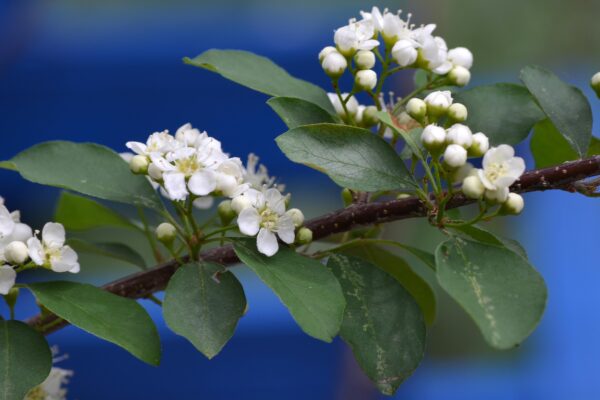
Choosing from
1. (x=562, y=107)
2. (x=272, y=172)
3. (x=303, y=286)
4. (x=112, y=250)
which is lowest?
(x=272, y=172)

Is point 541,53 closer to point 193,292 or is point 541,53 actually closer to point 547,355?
point 547,355

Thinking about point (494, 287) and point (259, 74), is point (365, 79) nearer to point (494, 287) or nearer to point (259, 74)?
point (259, 74)

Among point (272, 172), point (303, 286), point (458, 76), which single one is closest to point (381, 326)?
point (303, 286)

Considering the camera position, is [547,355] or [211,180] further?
[547,355]

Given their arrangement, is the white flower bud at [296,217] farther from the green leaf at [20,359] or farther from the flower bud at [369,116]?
the green leaf at [20,359]

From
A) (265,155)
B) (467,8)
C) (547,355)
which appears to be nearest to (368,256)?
(265,155)

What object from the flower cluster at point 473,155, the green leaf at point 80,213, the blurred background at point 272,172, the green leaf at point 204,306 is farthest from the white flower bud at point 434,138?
the blurred background at point 272,172
